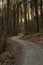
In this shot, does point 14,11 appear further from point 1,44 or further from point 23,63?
point 23,63

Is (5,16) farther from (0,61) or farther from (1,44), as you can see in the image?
(0,61)

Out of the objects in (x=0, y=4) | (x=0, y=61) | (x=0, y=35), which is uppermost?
(x=0, y=4)

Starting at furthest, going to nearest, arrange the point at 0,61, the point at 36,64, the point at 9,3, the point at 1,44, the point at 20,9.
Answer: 1. the point at 20,9
2. the point at 9,3
3. the point at 1,44
4. the point at 0,61
5. the point at 36,64

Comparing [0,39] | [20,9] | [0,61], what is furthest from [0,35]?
[20,9]

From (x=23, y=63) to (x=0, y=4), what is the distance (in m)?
33.5

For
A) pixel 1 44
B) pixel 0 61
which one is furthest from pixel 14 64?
pixel 1 44

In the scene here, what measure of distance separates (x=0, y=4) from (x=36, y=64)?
112 ft

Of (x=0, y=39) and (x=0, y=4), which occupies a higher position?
(x=0, y=4)

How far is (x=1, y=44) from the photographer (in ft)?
55.3

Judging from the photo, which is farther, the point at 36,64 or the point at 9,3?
the point at 9,3

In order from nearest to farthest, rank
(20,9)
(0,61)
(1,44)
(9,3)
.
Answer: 1. (0,61)
2. (1,44)
3. (9,3)
4. (20,9)

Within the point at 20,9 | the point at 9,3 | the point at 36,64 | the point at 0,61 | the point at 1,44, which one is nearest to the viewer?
the point at 36,64

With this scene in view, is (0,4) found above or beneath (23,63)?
above

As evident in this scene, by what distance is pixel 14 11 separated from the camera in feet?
153
